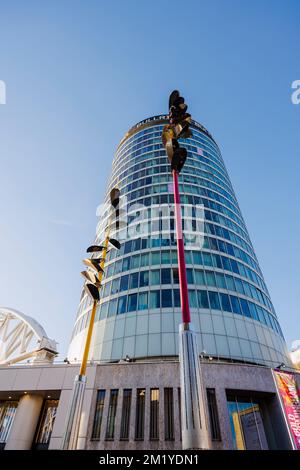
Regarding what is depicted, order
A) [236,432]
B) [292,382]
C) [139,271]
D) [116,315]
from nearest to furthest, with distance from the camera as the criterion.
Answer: [236,432] → [292,382] → [116,315] → [139,271]

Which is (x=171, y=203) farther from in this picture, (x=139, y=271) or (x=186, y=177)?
(x=139, y=271)

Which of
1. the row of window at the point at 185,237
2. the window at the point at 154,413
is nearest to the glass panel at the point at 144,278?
the row of window at the point at 185,237

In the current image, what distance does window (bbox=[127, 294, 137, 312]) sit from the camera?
27.0m

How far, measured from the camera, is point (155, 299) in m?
27.1

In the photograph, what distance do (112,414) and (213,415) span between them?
6916 millimetres

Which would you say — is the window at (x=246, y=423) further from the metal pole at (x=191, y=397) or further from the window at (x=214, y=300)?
the metal pole at (x=191, y=397)

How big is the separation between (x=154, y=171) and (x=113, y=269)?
18155 millimetres

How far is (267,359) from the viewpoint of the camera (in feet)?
82.9

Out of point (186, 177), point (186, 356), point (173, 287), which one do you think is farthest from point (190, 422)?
point (186, 177)

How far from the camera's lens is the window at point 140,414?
56.5ft

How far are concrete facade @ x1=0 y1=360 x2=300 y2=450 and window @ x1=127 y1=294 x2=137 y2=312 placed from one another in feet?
24.2

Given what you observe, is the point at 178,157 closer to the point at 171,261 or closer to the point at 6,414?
the point at 171,261

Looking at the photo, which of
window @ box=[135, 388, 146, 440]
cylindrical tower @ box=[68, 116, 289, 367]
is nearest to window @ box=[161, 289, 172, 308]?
cylindrical tower @ box=[68, 116, 289, 367]

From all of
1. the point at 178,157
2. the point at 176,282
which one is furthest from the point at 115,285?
the point at 178,157
